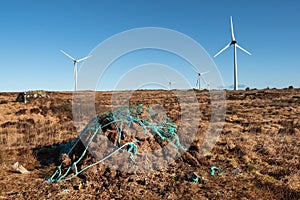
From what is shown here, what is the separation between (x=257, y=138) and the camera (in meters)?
10.6

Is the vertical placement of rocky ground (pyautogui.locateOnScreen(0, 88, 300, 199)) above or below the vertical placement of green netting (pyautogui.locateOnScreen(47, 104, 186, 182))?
below

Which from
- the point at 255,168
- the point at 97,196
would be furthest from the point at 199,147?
the point at 97,196

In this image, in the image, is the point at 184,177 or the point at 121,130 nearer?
the point at 184,177

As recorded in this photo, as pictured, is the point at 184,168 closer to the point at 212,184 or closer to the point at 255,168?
the point at 212,184

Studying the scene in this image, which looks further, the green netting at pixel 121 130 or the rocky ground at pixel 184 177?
Result: the green netting at pixel 121 130

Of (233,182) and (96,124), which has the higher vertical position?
(96,124)

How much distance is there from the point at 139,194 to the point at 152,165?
1303mm

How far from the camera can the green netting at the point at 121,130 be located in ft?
21.1

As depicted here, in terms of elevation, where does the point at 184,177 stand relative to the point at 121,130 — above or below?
below

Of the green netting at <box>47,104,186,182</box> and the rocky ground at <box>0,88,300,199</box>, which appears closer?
the rocky ground at <box>0,88,300,199</box>

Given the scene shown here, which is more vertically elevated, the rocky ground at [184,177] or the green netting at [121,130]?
the green netting at [121,130]

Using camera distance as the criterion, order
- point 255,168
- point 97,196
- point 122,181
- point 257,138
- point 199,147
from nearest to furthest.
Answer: point 97,196, point 122,181, point 255,168, point 199,147, point 257,138

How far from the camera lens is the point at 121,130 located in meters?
7.21

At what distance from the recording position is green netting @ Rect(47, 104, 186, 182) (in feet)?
21.1
